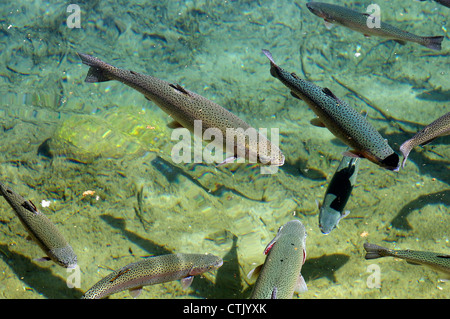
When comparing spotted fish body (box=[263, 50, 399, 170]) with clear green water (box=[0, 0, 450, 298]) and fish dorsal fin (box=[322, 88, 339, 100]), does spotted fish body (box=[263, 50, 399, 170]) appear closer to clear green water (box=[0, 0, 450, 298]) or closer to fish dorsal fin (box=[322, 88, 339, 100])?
fish dorsal fin (box=[322, 88, 339, 100])

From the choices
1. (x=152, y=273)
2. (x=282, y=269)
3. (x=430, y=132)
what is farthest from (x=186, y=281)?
(x=430, y=132)

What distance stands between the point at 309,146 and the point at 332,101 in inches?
76.2

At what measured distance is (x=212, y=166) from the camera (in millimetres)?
5113

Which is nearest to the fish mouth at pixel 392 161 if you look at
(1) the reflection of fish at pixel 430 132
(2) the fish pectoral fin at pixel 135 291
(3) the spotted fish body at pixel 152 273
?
(1) the reflection of fish at pixel 430 132

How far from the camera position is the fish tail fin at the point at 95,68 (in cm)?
416

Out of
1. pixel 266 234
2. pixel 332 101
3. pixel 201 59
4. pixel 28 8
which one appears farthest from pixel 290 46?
pixel 28 8

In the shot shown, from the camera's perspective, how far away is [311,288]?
3822 mm

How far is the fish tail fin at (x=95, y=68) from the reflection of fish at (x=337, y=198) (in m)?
3.40

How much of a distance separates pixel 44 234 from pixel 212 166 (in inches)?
101

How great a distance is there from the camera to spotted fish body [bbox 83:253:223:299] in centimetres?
323

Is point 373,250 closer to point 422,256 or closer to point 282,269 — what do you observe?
point 422,256

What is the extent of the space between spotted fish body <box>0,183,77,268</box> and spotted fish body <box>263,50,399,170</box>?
3247 millimetres

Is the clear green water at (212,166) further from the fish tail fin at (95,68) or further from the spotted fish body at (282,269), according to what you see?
the fish tail fin at (95,68)

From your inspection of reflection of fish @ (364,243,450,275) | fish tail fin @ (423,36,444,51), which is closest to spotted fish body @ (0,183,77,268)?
reflection of fish @ (364,243,450,275)
